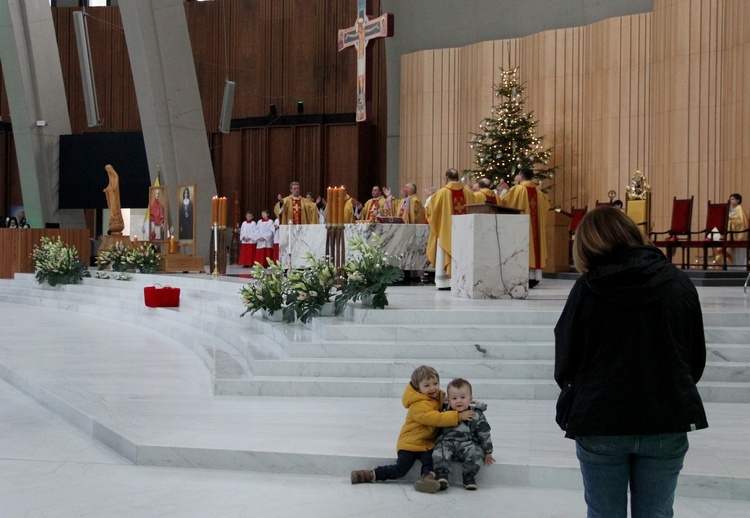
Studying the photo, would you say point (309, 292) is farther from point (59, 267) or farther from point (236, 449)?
point (59, 267)

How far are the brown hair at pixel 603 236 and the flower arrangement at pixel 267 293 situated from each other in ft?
20.0

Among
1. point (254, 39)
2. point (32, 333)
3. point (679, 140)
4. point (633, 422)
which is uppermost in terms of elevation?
point (254, 39)

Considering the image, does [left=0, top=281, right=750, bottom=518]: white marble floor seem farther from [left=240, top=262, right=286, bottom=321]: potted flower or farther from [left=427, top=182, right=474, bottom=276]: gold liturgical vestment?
[left=427, top=182, right=474, bottom=276]: gold liturgical vestment

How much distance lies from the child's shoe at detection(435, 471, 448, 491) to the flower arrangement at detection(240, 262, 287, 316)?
4309 millimetres

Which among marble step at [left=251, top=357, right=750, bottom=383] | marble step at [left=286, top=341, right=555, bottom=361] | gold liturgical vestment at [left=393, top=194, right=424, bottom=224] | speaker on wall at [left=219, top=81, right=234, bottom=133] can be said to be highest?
speaker on wall at [left=219, top=81, right=234, bottom=133]

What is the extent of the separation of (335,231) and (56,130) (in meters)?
12.7

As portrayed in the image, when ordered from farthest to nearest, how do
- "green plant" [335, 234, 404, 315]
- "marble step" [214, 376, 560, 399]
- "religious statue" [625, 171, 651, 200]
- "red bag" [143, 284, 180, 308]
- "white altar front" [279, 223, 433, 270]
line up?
"religious statue" [625, 171, 651, 200] → "red bag" [143, 284, 180, 308] → "white altar front" [279, 223, 433, 270] → "green plant" [335, 234, 404, 315] → "marble step" [214, 376, 560, 399]

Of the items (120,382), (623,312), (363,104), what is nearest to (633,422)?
(623,312)

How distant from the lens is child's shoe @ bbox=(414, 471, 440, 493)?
4.42m

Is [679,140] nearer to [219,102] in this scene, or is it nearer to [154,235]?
[154,235]

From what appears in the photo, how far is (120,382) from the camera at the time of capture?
7.24 metres

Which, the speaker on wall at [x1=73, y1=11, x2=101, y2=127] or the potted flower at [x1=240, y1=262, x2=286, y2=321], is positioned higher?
the speaker on wall at [x1=73, y1=11, x2=101, y2=127]

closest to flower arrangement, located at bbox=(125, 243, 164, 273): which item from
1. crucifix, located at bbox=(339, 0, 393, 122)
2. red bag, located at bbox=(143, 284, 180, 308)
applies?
red bag, located at bbox=(143, 284, 180, 308)

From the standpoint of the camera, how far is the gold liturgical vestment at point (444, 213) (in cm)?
1090
